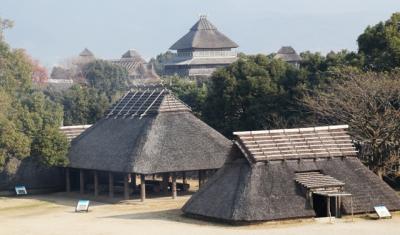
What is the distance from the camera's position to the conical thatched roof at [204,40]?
4358 inches

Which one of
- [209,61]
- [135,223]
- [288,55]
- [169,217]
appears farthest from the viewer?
[288,55]

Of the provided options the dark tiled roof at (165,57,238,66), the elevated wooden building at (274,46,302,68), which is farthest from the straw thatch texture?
the elevated wooden building at (274,46,302,68)

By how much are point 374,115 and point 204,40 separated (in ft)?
211

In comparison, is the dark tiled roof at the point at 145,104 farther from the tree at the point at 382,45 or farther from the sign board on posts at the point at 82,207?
the tree at the point at 382,45

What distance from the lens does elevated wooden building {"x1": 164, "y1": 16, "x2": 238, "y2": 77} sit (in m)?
110

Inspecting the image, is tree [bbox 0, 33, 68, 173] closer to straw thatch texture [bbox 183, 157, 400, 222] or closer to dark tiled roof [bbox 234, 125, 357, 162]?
straw thatch texture [bbox 183, 157, 400, 222]

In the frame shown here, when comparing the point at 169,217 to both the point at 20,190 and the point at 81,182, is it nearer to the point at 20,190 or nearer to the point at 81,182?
the point at 81,182

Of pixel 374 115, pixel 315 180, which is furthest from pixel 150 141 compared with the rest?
pixel 315 180

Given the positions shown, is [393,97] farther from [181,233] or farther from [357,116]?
[181,233]

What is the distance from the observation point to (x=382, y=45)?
185 feet

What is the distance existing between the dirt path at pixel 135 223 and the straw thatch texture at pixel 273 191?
53 cm

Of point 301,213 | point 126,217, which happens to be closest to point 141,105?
point 126,217

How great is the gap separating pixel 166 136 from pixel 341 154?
1171 centimetres

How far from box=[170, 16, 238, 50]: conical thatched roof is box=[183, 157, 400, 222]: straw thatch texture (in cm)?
6695
